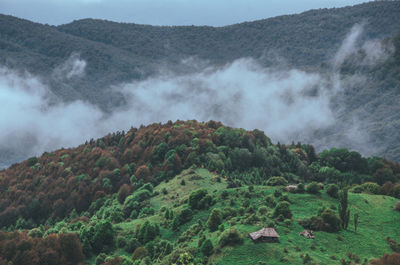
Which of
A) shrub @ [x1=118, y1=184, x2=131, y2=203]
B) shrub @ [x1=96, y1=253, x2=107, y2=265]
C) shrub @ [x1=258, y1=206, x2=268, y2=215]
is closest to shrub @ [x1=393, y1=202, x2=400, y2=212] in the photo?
shrub @ [x1=258, y1=206, x2=268, y2=215]

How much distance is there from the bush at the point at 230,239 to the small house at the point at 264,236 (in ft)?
9.27

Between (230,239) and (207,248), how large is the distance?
16.7ft

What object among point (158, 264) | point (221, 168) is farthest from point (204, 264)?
point (221, 168)

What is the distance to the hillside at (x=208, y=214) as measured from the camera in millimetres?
82312

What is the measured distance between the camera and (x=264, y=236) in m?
80.4

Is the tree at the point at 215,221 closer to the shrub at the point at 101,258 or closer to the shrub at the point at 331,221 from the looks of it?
the shrub at the point at 331,221

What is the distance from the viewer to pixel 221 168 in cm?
16675

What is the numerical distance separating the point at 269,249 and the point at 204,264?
13.2 meters

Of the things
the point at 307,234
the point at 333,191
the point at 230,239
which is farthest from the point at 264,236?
the point at 333,191

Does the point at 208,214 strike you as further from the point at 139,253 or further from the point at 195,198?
the point at 139,253

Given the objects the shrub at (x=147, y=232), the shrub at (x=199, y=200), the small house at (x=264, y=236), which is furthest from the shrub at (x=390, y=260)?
the shrub at (x=147, y=232)

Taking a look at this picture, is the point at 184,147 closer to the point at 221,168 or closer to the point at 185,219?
the point at 221,168

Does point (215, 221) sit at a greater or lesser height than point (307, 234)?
greater

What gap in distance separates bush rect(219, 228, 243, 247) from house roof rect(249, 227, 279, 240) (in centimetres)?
280
